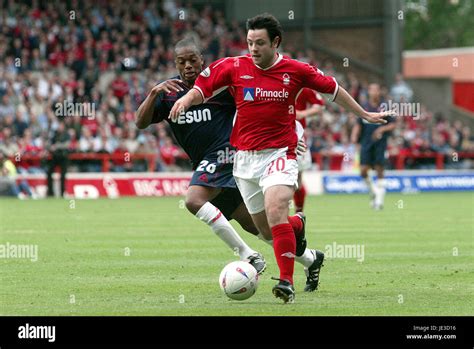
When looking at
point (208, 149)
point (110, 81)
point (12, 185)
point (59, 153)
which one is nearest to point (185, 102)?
point (208, 149)

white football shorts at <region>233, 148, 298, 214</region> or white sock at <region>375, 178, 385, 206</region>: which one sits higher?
white football shorts at <region>233, 148, 298, 214</region>

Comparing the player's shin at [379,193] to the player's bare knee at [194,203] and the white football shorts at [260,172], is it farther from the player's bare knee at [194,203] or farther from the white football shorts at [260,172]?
the white football shorts at [260,172]

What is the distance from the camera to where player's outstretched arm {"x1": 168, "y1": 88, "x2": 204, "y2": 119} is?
31.1ft

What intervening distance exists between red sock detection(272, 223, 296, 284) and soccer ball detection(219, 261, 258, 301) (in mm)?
393

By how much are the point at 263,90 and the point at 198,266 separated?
3.59m

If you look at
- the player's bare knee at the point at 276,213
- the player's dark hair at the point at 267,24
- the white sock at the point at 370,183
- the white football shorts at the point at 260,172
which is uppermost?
the player's dark hair at the point at 267,24

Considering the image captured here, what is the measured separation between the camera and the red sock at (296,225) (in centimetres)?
1054

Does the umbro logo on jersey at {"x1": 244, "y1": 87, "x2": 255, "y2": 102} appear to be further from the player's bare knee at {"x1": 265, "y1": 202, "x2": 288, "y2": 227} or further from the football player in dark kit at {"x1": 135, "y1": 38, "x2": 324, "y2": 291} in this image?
the football player in dark kit at {"x1": 135, "y1": 38, "x2": 324, "y2": 291}

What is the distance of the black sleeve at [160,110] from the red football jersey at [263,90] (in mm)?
1386

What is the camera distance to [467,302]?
390 inches

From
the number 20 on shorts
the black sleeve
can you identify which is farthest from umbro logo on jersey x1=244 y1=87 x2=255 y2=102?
the black sleeve

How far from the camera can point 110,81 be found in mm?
36719

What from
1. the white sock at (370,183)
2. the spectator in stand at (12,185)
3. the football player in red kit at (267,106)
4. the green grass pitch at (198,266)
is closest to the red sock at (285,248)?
the football player in red kit at (267,106)
